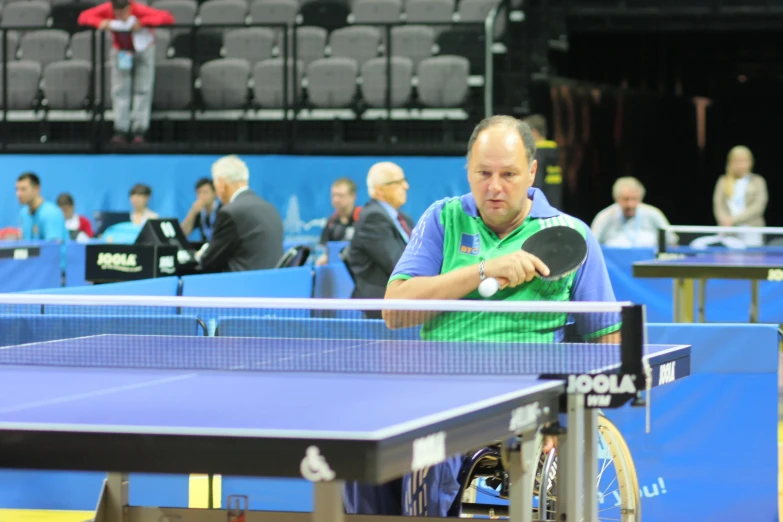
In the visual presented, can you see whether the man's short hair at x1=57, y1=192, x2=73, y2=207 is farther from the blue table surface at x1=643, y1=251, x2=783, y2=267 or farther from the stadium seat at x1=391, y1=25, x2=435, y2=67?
the blue table surface at x1=643, y1=251, x2=783, y2=267

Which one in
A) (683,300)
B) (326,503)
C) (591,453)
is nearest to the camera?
(326,503)

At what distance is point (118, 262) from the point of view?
887 cm

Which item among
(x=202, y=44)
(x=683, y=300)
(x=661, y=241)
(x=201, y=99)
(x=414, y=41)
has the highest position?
(x=202, y=44)

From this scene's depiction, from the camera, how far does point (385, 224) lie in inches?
280

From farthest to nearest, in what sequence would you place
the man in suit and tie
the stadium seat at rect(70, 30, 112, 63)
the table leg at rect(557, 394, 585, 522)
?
the stadium seat at rect(70, 30, 112, 63), the man in suit and tie, the table leg at rect(557, 394, 585, 522)

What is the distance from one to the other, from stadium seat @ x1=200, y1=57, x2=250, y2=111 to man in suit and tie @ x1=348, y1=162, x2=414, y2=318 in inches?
263

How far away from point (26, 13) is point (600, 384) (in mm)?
13926

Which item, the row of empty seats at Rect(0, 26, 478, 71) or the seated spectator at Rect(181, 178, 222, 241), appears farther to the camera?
the row of empty seats at Rect(0, 26, 478, 71)

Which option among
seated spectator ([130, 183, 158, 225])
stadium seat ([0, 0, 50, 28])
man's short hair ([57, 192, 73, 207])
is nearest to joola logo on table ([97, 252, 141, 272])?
seated spectator ([130, 183, 158, 225])

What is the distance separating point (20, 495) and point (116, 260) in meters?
3.87

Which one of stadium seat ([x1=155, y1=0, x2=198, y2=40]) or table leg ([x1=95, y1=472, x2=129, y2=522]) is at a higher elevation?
stadium seat ([x1=155, y1=0, x2=198, y2=40])

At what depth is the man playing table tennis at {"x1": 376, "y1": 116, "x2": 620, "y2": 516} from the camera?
3.43 m

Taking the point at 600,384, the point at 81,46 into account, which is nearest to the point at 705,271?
the point at 600,384

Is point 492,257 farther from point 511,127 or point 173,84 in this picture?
point 173,84
